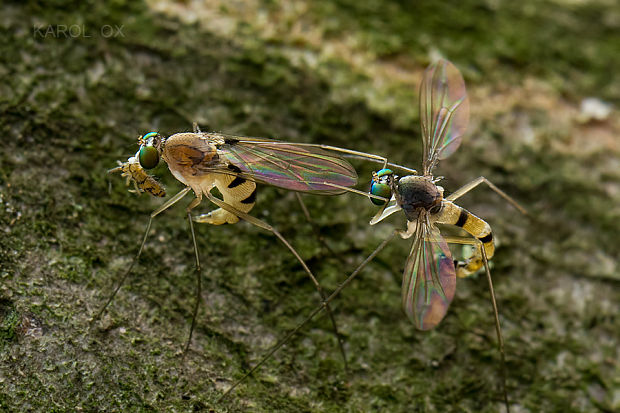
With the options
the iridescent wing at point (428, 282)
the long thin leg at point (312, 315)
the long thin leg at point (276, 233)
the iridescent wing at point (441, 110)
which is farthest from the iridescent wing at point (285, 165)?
the iridescent wing at point (441, 110)

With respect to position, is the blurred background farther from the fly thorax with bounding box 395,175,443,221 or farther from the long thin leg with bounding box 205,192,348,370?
the fly thorax with bounding box 395,175,443,221

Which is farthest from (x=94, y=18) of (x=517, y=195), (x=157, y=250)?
(x=517, y=195)

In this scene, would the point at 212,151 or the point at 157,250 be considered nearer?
the point at 212,151

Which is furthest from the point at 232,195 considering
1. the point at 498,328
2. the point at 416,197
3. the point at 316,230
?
the point at 498,328

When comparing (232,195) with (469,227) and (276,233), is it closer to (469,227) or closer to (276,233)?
(276,233)

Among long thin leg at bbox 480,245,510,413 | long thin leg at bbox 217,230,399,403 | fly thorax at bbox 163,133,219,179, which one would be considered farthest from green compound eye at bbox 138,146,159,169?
long thin leg at bbox 480,245,510,413

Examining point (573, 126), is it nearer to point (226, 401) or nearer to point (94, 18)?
point (226, 401)

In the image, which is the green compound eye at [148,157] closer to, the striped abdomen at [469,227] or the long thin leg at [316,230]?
the long thin leg at [316,230]
